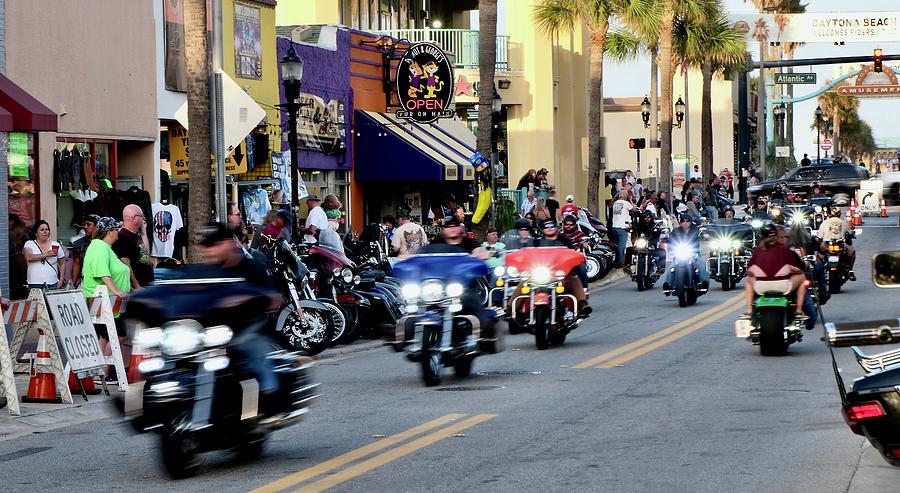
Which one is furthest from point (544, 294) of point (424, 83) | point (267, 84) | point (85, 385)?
point (424, 83)

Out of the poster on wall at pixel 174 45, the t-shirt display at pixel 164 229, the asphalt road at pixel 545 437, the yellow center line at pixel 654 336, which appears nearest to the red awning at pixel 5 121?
the asphalt road at pixel 545 437

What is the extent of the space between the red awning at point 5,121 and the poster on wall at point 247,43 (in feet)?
37.2

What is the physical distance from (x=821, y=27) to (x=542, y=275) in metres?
→ 71.8

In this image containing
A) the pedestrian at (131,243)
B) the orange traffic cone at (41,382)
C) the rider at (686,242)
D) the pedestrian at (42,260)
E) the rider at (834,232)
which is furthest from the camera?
the rider at (834,232)

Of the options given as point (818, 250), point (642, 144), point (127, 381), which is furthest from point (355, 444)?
point (642, 144)

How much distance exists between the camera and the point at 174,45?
91.4ft

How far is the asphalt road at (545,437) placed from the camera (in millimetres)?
9688

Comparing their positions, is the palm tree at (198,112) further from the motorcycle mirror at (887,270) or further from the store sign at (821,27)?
the store sign at (821,27)

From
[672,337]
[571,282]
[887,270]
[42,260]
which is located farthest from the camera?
[672,337]

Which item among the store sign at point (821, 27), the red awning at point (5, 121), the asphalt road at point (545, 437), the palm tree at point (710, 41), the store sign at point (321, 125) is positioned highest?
the store sign at point (821, 27)

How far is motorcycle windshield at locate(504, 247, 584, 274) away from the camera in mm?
19125

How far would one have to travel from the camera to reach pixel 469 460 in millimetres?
10383

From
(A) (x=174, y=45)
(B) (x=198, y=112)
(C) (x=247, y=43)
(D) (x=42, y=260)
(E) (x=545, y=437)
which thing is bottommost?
(E) (x=545, y=437)

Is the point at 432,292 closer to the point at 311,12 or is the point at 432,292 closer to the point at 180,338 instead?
the point at 180,338
